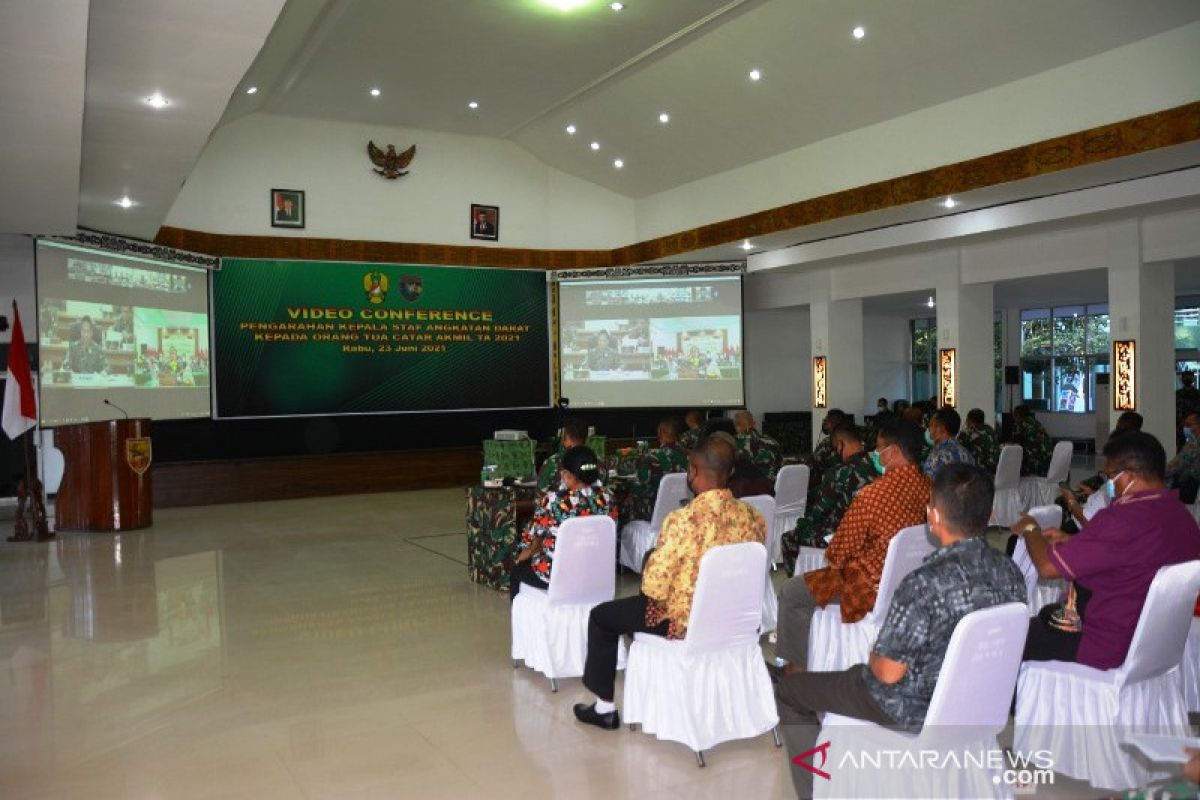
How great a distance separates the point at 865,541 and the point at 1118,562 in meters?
1.09

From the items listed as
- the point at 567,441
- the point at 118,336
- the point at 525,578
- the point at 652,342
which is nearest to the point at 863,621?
the point at 525,578

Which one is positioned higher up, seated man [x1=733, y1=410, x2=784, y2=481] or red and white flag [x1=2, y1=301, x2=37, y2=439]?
red and white flag [x1=2, y1=301, x2=37, y2=439]

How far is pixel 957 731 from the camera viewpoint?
284 cm

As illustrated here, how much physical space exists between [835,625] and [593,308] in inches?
471

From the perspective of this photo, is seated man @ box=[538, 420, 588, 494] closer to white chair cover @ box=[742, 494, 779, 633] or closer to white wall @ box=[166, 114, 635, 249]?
white chair cover @ box=[742, 494, 779, 633]

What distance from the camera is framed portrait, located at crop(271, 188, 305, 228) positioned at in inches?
544

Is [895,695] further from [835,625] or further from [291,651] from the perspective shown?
[291,651]

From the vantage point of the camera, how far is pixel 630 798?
11.3 feet

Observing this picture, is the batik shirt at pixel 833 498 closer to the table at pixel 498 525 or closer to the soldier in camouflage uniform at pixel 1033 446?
the table at pixel 498 525

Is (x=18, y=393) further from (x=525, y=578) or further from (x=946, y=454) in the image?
(x=946, y=454)

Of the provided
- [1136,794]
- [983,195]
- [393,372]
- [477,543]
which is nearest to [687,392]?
[393,372]

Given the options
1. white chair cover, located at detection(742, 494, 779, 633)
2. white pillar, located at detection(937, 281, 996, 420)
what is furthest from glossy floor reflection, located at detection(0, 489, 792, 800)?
white pillar, located at detection(937, 281, 996, 420)

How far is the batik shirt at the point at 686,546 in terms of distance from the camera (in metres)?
3.82

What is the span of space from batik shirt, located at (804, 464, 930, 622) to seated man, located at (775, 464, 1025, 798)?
1.14 meters
